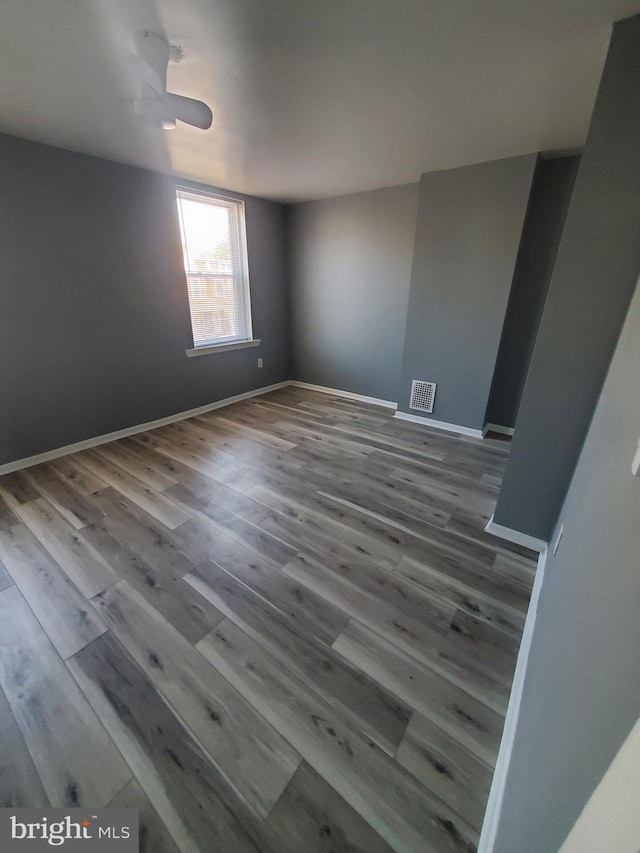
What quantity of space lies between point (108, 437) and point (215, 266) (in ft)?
7.05

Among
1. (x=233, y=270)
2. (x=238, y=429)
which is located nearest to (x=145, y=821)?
(x=238, y=429)

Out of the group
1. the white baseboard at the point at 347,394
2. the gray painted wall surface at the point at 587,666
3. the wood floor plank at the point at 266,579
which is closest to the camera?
the gray painted wall surface at the point at 587,666

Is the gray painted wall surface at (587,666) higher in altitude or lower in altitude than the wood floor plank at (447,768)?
higher

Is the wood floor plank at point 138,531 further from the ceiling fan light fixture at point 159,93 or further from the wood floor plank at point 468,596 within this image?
the ceiling fan light fixture at point 159,93

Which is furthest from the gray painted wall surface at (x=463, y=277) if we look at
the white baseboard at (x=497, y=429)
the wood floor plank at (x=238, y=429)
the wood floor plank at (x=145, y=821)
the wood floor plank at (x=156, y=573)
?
the wood floor plank at (x=145, y=821)

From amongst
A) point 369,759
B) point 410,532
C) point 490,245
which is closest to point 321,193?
point 490,245

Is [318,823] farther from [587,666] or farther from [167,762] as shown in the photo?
[587,666]

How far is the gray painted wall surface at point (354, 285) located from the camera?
367 centimetres

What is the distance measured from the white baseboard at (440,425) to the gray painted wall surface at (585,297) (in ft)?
5.06

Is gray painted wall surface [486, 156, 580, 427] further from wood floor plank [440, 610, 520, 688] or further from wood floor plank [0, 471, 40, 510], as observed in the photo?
wood floor plank [0, 471, 40, 510]

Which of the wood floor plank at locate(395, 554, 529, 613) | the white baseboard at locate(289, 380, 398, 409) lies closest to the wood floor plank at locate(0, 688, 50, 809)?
the wood floor plank at locate(395, 554, 529, 613)

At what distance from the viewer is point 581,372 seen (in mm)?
1662

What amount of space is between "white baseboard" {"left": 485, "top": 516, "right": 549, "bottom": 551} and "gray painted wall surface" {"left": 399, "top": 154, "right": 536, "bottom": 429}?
5.06 feet

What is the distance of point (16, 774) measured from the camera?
1047 mm
